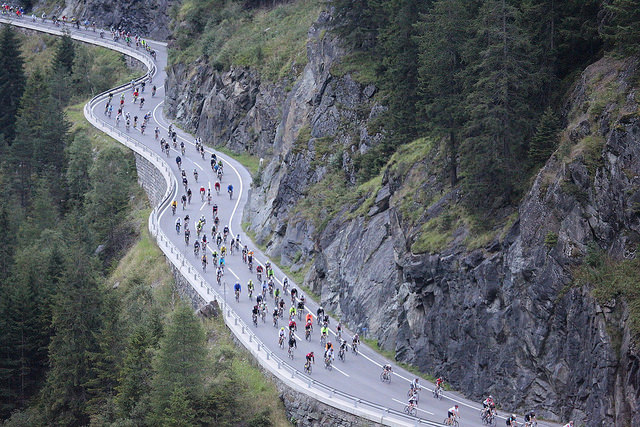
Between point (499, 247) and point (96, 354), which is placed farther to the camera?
point (96, 354)

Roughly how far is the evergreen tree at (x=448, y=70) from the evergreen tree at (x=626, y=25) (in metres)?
8.33

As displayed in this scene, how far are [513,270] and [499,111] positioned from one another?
6740 mm

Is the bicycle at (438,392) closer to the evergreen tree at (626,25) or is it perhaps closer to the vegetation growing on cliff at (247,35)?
the evergreen tree at (626,25)

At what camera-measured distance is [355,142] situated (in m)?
54.6

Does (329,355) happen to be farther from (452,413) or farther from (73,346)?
(73,346)

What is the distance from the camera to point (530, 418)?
32094 mm

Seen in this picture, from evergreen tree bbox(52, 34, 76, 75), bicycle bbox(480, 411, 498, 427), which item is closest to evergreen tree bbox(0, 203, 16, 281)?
bicycle bbox(480, 411, 498, 427)

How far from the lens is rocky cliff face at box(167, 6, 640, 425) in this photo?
31.6m

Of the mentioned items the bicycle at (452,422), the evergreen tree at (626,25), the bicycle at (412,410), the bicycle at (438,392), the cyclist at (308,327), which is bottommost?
the cyclist at (308,327)

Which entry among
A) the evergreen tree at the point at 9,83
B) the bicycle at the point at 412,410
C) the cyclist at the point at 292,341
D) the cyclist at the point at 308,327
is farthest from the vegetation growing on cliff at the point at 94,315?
the evergreen tree at the point at 9,83

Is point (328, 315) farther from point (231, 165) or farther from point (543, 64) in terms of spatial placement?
point (231, 165)

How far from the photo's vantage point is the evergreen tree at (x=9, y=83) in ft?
309

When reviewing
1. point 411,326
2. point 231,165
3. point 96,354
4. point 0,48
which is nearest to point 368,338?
point 411,326

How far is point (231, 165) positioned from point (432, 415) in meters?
40.3
